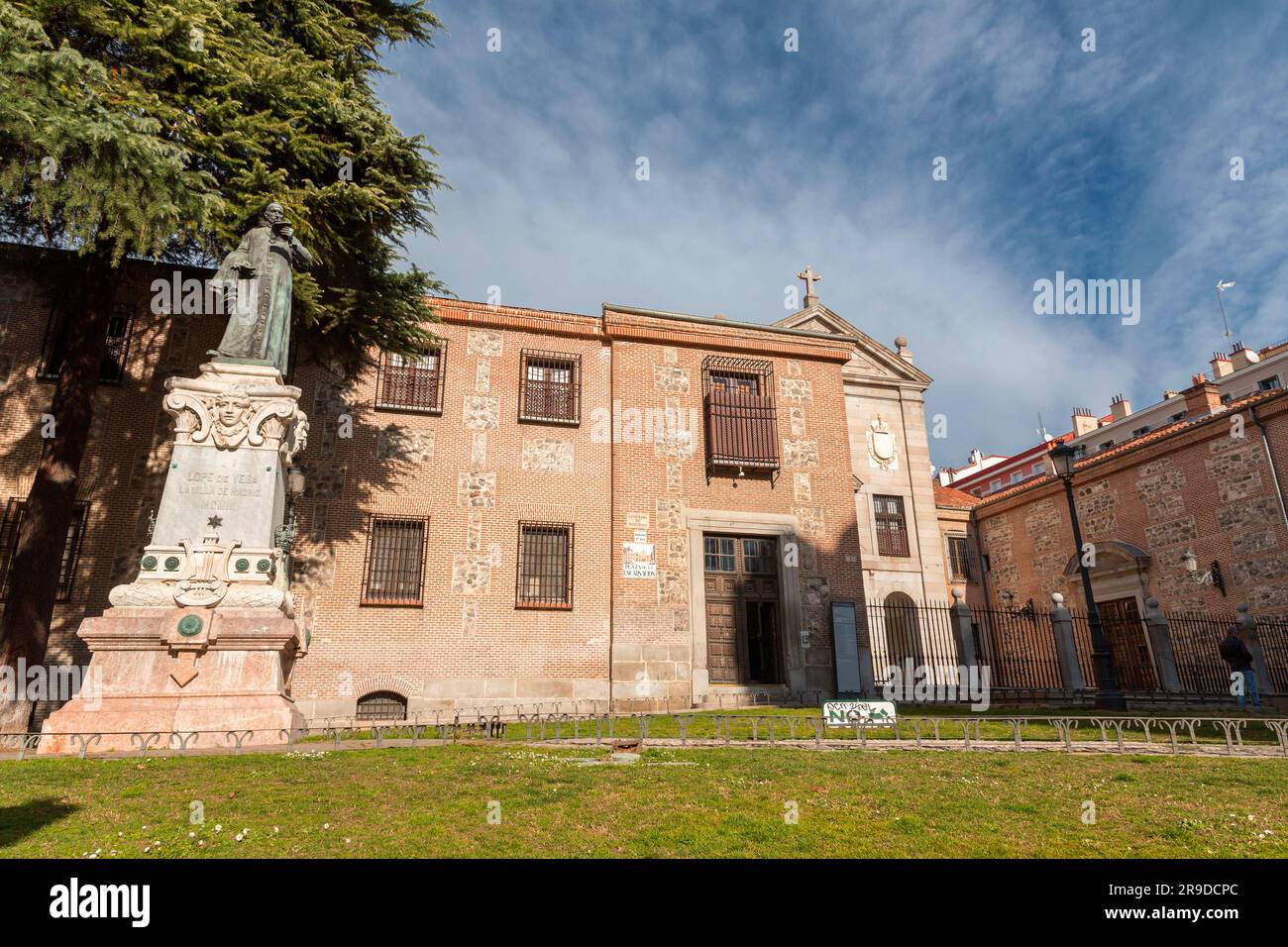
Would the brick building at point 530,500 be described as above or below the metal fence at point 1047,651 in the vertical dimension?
above

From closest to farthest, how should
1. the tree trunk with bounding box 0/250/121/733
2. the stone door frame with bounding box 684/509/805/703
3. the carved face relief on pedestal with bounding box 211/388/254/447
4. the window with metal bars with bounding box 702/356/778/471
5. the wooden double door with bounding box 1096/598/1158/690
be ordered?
the carved face relief on pedestal with bounding box 211/388/254/447
the tree trunk with bounding box 0/250/121/733
the stone door frame with bounding box 684/509/805/703
the window with metal bars with bounding box 702/356/778/471
the wooden double door with bounding box 1096/598/1158/690

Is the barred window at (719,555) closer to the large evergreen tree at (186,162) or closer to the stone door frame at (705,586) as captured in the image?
the stone door frame at (705,586)

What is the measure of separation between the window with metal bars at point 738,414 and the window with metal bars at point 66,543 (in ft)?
45.9

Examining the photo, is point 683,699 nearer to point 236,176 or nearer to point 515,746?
point 515,746

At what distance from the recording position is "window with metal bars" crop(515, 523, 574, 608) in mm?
17172

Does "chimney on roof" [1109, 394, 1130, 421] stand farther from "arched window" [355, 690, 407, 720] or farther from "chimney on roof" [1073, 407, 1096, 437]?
"arched window" [355, 690, 407, 720]

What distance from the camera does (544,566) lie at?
57.4ft

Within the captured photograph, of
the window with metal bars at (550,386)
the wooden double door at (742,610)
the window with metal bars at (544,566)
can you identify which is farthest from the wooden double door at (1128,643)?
the window with metal bars at (550,386)

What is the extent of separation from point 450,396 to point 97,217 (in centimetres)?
807

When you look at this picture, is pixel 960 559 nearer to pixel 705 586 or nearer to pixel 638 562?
pixel 705 586

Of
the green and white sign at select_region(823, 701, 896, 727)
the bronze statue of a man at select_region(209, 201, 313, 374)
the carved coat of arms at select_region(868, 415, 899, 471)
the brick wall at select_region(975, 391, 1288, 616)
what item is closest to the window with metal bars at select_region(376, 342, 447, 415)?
the bronze statue of a man at select_region(209, 201, 313, 374)

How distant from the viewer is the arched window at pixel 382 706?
1545 centimetres
